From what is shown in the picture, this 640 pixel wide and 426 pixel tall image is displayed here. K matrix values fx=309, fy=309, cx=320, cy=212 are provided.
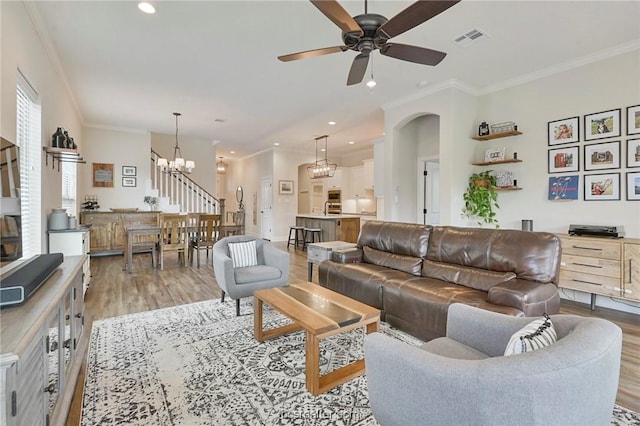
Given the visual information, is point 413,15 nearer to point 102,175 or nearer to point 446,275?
point 446,275

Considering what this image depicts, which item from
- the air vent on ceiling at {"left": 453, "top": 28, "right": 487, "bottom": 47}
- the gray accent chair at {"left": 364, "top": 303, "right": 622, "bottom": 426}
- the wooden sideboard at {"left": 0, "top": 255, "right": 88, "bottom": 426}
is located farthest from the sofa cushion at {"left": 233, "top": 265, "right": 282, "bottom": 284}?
the air vent on ceiling at {"left": 453, "top": 28, "right": 487, "bottom": 47}

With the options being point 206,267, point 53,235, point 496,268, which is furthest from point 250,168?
point 496,268

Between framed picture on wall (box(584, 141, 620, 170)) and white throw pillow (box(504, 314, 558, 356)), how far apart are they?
363 cm

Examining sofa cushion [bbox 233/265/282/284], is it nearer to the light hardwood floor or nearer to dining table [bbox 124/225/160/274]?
→ the light hardwood floor

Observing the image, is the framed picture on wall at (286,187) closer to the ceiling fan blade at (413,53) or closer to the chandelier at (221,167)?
the chandelier at (221,167)

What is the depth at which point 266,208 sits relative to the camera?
33.4ft

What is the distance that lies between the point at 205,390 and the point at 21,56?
3.23m

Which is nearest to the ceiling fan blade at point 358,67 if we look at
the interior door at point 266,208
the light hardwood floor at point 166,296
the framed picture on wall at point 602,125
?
the light hardwood floor at point 166,296

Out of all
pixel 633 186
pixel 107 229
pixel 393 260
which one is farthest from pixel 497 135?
pixel 107 229

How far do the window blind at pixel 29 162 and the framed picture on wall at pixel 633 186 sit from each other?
627 cm

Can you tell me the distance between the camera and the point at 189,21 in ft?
9.93

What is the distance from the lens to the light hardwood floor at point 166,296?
6.95 feet

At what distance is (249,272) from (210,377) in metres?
1.39

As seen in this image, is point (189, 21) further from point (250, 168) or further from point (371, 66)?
point (250, 168)
